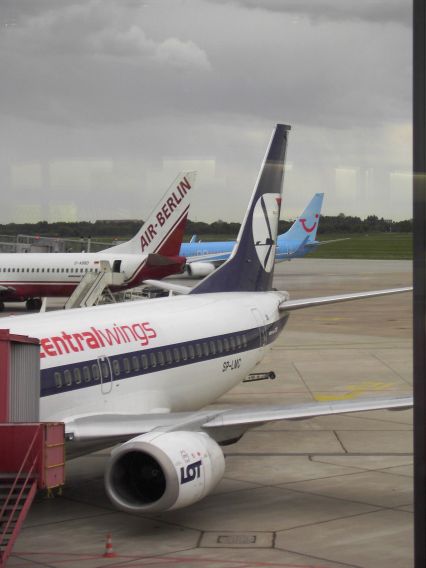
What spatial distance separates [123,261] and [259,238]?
Result: 2684 centimetres

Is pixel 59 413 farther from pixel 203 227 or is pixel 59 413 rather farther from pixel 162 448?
pixel 203 227

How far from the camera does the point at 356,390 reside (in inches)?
1081

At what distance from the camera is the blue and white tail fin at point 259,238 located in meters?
23.2

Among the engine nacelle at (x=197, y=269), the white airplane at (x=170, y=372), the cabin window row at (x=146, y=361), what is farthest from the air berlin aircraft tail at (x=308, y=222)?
the cabin window row at (x=146, y=361)

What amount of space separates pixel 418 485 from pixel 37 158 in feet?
65.5

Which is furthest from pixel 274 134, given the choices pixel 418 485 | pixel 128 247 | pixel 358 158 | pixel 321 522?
pixel 128 247

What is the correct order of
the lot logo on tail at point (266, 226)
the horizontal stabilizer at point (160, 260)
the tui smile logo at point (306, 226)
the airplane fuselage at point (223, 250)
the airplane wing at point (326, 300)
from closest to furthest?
the airplane wing at point (326, 300) < the lot logo on tail at point (266, 226) < the horizontal stabilizer at point (160, 260) < the tui smile logo at point (306, 226) < the airplane fuselage at point (223, 250)

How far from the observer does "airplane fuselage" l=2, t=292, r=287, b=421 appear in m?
16.0

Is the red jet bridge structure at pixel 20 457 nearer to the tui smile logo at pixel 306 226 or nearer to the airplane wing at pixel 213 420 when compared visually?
the airplane wing at pixel 213 420

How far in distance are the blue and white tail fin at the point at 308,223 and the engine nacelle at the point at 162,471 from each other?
42885mm

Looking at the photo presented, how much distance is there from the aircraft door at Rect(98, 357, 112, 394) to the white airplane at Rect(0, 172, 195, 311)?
106ft

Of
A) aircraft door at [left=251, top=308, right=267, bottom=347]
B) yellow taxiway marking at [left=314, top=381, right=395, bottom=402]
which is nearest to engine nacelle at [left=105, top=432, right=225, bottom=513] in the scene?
aircraft door at [left=251, top=308, right=267, bottom=347]

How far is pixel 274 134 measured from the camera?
24219 millimetres

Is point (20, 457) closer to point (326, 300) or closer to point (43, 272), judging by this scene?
point (326, 300)
